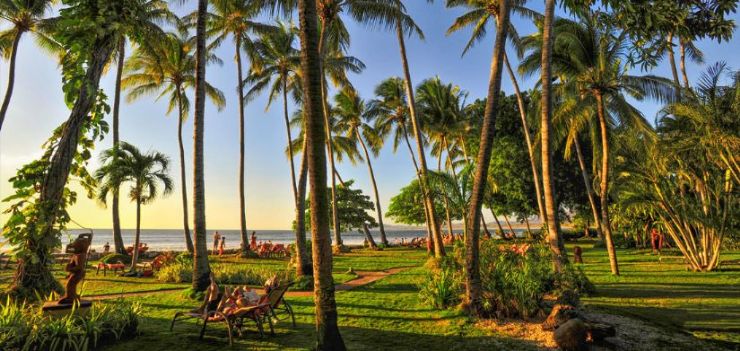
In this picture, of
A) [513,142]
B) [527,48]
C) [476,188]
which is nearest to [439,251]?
[476,188]

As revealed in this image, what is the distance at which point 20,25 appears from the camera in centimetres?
2186

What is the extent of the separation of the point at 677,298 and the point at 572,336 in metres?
5.71

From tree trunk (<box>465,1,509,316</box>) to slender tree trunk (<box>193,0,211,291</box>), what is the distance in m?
6.58

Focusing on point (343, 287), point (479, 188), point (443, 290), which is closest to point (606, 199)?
point (479, 188)

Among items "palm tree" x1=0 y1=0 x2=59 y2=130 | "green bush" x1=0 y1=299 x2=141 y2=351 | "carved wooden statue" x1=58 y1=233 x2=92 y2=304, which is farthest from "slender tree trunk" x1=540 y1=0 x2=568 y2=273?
"palm tree" x1=0 y1=0 x2=59 y2=130

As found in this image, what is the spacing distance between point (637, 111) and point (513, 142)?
17.1 metres

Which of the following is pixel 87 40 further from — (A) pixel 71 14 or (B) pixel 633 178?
(B) pixel 633 178

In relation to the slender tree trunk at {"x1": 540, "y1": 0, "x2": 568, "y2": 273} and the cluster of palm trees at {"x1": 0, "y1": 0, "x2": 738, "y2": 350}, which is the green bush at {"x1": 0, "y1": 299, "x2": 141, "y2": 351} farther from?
the slender tree trunk at {"x1": 540, "y1": 0, "x2": 568, "y2": 273}

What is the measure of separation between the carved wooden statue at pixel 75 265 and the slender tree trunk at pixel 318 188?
11.7 ft

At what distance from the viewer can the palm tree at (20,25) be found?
68.4ft

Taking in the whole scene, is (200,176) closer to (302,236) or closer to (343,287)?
(302,236)

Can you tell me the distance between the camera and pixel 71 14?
454cm

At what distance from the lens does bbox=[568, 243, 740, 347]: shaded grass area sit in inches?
Answer: 273

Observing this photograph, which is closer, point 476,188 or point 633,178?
point 476,188
